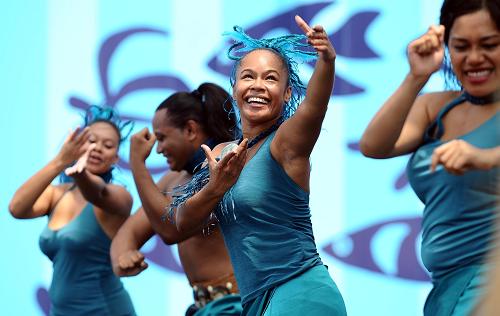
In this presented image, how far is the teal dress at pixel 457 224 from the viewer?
2420mm

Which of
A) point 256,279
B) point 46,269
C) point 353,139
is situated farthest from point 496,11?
point 46,269

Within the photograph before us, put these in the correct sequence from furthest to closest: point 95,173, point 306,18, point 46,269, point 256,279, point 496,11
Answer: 1. point 46,269
2. point 306,18
3. point 95,173
4. point 256,279
5. point 496,11

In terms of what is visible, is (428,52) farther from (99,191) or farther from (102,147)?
(102,147)

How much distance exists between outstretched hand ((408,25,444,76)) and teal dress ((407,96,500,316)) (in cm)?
24

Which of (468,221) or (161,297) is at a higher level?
(468,221)

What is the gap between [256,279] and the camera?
2623 mm

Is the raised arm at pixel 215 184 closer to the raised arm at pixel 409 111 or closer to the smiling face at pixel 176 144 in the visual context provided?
the raised arm at pixel 409 111

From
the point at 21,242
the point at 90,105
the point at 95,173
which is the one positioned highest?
the point at 90,105

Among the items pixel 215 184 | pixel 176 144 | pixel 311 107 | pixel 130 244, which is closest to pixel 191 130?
pixel 176 144

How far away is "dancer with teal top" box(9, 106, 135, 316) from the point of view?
417cm

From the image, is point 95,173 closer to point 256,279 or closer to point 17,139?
point 17,139

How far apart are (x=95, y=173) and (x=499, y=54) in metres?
2.33

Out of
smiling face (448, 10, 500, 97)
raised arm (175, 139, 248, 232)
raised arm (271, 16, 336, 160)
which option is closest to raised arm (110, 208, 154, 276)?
raised arm (175, 139, 248, 232)

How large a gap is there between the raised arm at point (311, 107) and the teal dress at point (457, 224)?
0.29 metres
